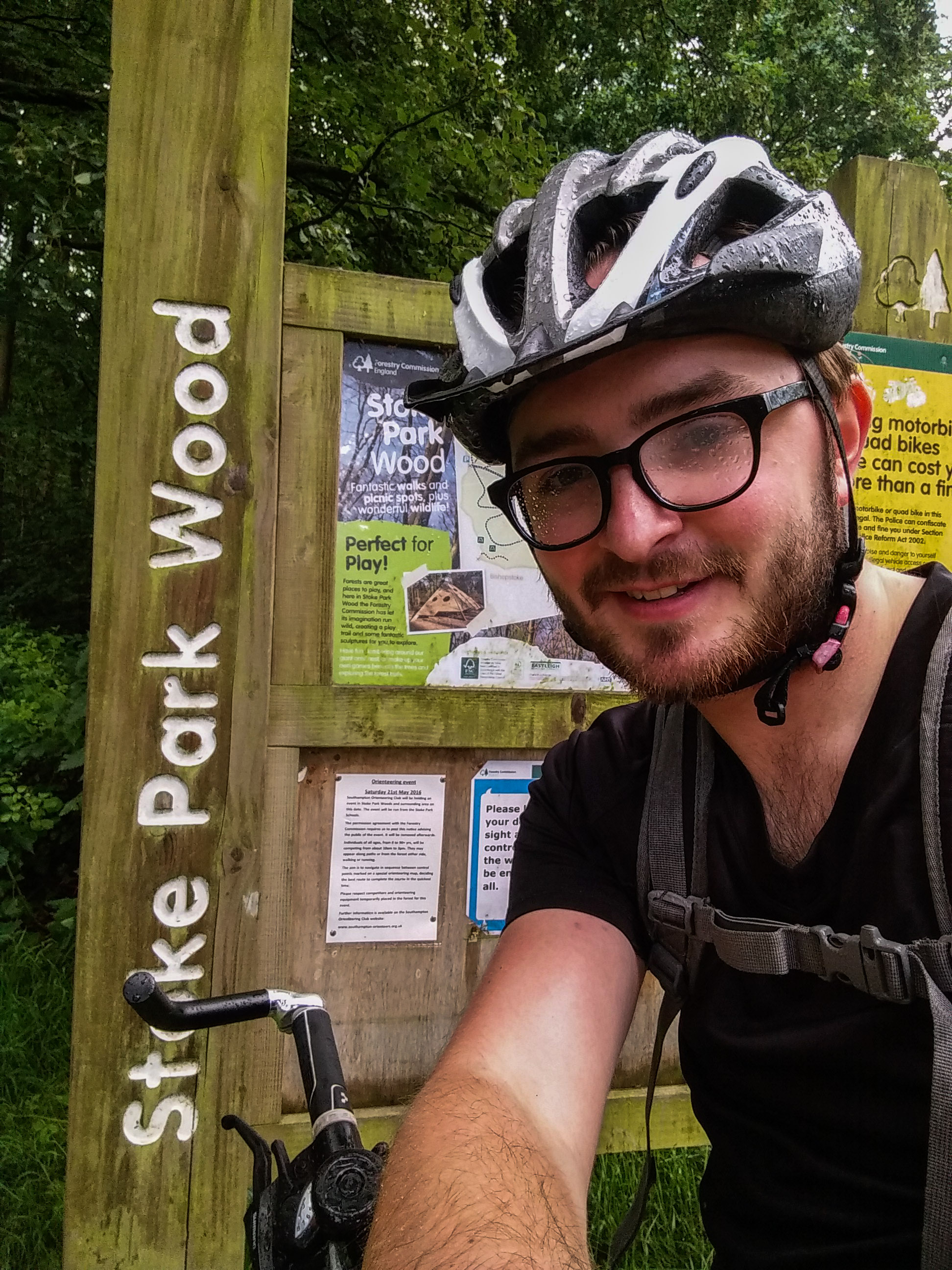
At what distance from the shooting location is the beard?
1.29m

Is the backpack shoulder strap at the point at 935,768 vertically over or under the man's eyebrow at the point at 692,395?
under

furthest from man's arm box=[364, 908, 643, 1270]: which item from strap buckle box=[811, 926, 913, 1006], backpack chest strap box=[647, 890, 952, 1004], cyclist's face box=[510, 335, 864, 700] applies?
cyclist's face box=[510, 335, 864, 700]

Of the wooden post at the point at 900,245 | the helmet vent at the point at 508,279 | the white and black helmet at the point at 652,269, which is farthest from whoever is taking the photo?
the wooden post at the point at 900,245

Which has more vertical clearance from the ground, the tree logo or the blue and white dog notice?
the tree logo

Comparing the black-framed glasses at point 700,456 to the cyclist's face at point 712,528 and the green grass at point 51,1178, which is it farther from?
the green grass at point 51,1178

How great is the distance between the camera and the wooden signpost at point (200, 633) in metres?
1.92

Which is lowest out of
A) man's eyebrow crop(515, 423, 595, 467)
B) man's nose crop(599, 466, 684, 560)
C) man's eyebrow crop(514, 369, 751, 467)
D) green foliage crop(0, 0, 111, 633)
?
man's nose crop(599, 466, 684, 560)

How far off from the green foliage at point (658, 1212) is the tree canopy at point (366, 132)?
4.42 m

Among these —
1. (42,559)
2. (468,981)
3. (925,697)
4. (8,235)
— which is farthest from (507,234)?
(8,235)

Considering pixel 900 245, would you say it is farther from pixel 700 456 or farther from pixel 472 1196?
pixel 472 1196

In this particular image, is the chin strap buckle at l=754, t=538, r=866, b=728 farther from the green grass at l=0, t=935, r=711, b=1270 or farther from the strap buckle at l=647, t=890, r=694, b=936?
the green grass at l=0, t=935, r=711, b=1270

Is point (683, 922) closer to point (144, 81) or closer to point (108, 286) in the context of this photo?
point (108, 286)

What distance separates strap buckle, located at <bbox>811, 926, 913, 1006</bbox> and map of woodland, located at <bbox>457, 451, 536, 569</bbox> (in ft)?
4.29

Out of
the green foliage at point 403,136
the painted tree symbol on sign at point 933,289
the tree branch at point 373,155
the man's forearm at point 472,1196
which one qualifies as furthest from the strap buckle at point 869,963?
the tree branch at point 373,155
